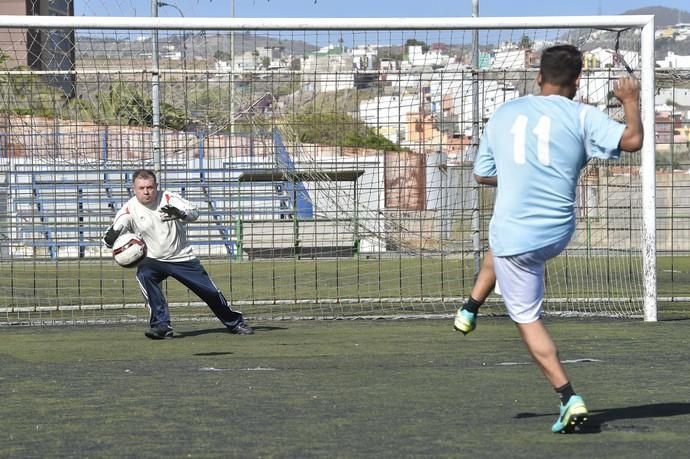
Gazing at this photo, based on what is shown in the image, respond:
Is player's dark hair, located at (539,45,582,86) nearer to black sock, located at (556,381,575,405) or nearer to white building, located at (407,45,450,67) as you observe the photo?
black sock, located at (556,381,575,405)

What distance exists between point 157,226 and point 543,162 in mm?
5530

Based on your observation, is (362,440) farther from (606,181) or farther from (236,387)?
(606,181)

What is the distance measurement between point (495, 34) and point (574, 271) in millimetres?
3106

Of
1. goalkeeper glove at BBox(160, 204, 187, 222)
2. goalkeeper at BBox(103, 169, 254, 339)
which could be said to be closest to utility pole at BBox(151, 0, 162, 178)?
goalkeeper at BBox(103, 169, 254, 339)

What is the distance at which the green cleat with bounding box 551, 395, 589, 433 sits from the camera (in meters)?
5.53

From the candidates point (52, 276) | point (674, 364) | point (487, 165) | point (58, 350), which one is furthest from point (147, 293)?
point (52, 276)

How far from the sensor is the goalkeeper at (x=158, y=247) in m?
10.4

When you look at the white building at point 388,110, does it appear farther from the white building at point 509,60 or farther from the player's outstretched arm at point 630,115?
the player's outstretched arm at point 630,115

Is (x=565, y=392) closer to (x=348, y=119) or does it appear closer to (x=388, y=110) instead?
(x=388, y=110)

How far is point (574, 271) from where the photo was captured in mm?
13977

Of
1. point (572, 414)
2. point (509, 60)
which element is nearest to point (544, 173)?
point (572, 414)

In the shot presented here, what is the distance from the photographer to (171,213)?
408 inches

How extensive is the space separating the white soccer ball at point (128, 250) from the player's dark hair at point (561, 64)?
5.35 metres

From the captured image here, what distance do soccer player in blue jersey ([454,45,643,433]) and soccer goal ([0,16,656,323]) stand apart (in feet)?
A: 19.2
